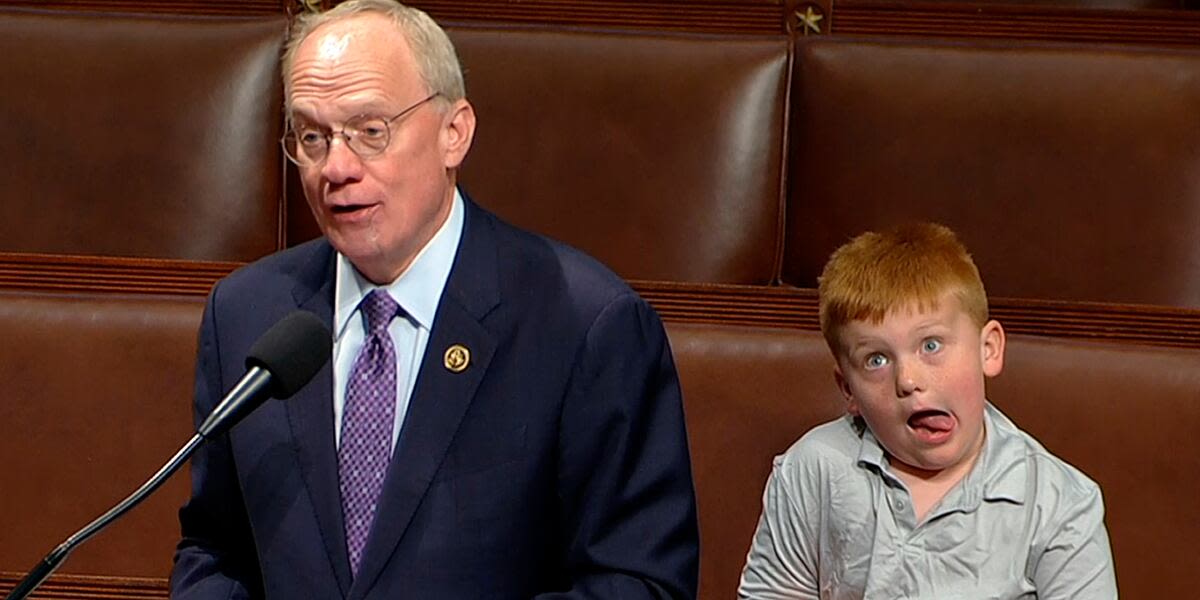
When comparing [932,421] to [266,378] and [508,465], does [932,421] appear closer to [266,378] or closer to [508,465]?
[508,465]

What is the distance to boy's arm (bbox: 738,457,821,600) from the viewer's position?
2.61 feet

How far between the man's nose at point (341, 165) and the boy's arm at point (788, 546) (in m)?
0.24

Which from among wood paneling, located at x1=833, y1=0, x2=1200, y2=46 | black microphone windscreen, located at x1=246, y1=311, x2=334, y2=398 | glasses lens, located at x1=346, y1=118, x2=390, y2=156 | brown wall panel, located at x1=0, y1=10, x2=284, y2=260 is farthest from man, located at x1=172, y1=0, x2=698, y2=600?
wood paneling, located at x1=833, y1=0, x2=1200, y2=46

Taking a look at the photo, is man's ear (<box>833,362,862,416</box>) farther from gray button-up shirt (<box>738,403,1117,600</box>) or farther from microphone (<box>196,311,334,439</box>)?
microphone (<box>196,311,334,439</box>)

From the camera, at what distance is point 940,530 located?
2.53 ft

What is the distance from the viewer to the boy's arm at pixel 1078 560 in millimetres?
753

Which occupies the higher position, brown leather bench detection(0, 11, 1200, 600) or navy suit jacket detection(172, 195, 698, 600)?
brown leather bench detection(0, 11, 1200, 600)

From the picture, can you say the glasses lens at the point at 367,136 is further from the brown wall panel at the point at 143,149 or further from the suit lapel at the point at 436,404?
the brown wall panel at the point at 143,149

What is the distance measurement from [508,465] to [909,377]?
17 centimetres

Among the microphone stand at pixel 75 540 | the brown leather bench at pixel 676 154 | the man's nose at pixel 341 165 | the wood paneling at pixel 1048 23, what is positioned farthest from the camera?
the wood paneling at pixel 1048 23

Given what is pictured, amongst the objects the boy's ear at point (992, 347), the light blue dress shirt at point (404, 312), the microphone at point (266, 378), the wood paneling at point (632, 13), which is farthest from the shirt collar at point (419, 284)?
the wood paneling at point (632, 13)

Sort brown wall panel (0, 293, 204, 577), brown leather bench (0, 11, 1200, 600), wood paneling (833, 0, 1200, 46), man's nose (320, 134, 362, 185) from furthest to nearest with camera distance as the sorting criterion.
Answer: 1. wood paneling (833, 0, 1200, 46)
2. brown leather bench (0, 11, 1200, 600)
3. brown wall panel (0, 293, 204, 577)
4. man's nose (320, 134, 362, 185)

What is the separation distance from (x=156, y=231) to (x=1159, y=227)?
570 millimetres

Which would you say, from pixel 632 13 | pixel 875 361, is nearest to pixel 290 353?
pixel 875 361
